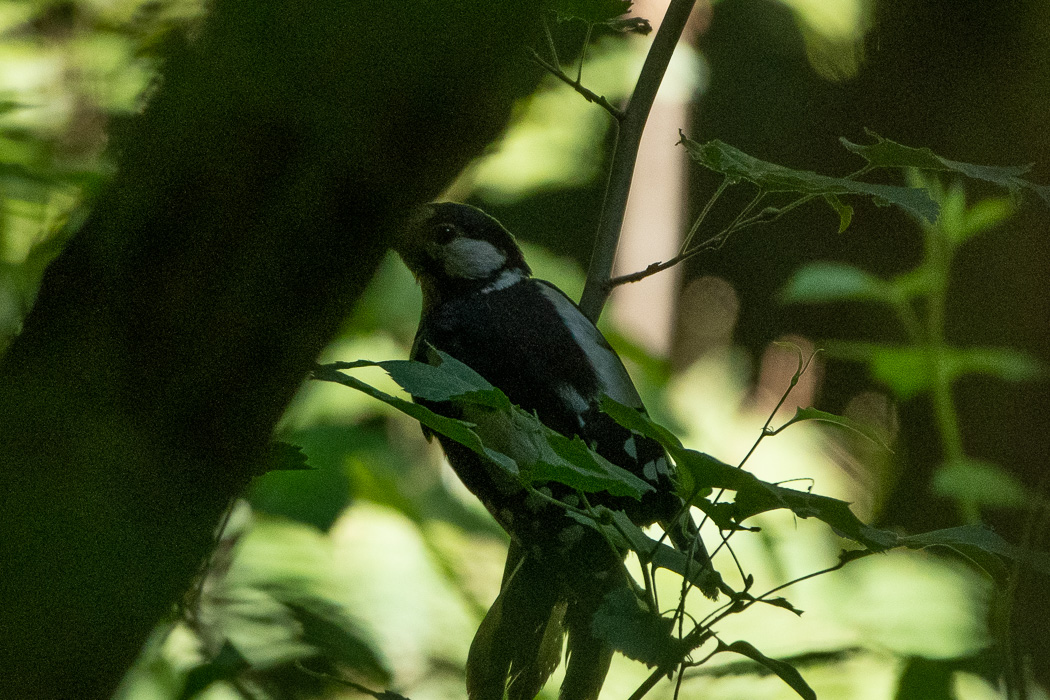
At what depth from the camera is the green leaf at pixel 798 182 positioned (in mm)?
572

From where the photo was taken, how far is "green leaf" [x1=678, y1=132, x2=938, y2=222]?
1.88 feet

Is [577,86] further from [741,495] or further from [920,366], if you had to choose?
[920,366]

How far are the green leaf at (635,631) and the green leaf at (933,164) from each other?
1.07 feet

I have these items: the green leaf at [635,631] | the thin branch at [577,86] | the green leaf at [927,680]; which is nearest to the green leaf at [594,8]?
the thin branch at [577,86]

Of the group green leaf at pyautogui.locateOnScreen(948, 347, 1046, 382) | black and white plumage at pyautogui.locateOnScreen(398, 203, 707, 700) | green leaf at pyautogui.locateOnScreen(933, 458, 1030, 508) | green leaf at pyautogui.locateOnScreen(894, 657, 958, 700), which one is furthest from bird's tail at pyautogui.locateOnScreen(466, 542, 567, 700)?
green leaf at pyautogui.locateOnScreen(948, 347, 1046, 382)

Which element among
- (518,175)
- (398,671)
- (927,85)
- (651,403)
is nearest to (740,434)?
(651,403)

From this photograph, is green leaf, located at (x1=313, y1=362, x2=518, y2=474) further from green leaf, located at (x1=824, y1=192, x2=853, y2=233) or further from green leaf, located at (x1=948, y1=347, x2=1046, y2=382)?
green leaf, located at (x1=948, y1=347, x2=1046, y2=382)

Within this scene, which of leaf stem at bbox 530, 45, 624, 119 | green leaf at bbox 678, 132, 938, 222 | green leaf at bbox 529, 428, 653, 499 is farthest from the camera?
leaf stem at bbox 530, 45, 624, 119

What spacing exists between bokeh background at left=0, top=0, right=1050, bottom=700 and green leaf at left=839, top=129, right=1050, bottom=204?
0.80 feet

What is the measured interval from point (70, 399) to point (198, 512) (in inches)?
3.9

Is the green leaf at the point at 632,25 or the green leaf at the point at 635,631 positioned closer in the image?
the green leaf at the point at 635,631

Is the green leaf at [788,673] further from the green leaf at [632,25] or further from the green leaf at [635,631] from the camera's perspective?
the green leaf at [632,25]

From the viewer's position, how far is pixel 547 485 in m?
1.00

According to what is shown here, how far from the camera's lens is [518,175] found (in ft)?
7.72
